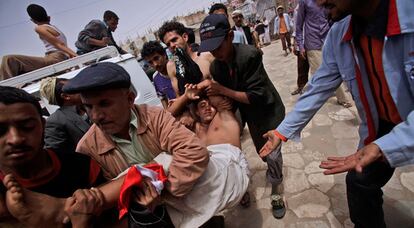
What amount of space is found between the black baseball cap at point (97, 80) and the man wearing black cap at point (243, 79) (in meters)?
0.77

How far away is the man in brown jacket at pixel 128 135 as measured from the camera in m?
1.15

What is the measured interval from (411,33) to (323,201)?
5.61ft

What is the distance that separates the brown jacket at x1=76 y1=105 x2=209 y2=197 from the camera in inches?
45.6

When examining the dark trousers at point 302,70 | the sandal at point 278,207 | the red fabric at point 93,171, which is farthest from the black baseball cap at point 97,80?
the dark trousers at point 302,70

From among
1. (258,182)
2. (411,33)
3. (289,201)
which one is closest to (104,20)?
(258,182)

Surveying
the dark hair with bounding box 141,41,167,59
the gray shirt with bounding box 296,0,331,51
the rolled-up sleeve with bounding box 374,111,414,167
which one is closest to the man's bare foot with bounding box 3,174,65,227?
the rolled-up sleeve with bounding box 374,111,414,167

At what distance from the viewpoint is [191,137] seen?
1.25 meters

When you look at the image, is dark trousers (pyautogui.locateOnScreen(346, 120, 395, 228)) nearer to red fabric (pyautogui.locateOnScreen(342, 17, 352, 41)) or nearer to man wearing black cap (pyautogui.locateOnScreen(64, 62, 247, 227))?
red fabric (pyautogui.locateOnScreen(342, 17, 352, 41))

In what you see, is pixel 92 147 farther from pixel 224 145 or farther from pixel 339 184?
pixel 339 184

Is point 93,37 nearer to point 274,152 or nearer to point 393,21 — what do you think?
point 274,152

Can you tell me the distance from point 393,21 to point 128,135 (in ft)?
4.36

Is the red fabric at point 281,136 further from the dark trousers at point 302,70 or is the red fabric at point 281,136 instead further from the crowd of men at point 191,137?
the dark trousers at point 302,70

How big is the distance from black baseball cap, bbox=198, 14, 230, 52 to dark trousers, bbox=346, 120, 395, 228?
45.4 inches

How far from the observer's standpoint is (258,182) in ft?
9.19
